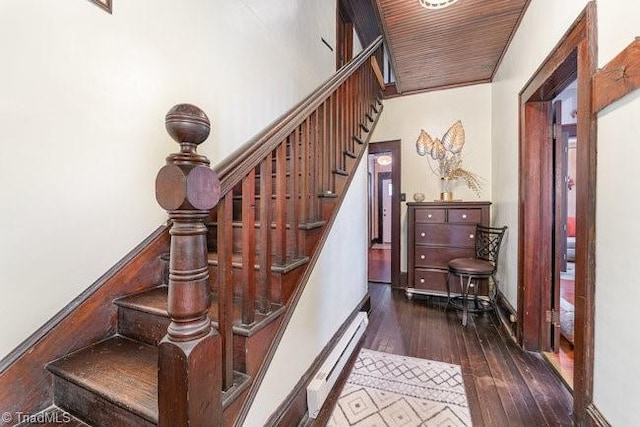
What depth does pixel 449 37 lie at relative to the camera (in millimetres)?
2561

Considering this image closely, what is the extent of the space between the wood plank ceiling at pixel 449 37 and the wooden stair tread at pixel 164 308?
2388 millimetres

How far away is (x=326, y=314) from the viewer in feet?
6.06

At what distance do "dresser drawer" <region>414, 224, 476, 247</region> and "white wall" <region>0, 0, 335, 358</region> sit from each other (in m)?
2.32

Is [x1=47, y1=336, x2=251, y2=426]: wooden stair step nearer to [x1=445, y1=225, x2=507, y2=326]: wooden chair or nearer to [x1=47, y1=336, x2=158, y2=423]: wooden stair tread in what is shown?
[x1=47, y1=336, x2=158, y2=423]: wooden stair tread

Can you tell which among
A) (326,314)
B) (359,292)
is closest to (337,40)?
(359,292)

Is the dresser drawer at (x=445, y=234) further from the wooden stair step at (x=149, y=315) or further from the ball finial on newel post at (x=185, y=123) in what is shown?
the ball finial on newel post at (x=185, y=123)

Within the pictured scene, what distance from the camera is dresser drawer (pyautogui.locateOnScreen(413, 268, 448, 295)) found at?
3213 mm

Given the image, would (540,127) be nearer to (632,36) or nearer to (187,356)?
(632,36)

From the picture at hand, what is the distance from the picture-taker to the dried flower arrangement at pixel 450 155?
135 inches

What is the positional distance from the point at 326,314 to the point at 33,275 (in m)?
1.45

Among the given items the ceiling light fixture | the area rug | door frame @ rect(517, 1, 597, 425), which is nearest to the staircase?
the area rug

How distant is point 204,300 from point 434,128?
3.62 metres

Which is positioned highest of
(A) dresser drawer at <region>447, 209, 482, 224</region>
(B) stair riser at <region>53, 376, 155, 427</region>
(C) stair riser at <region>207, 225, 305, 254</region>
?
(A) dresser drawer at <region>447, 209, 482, 224</region>

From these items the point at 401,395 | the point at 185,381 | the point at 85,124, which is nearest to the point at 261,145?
the point at 185,381
